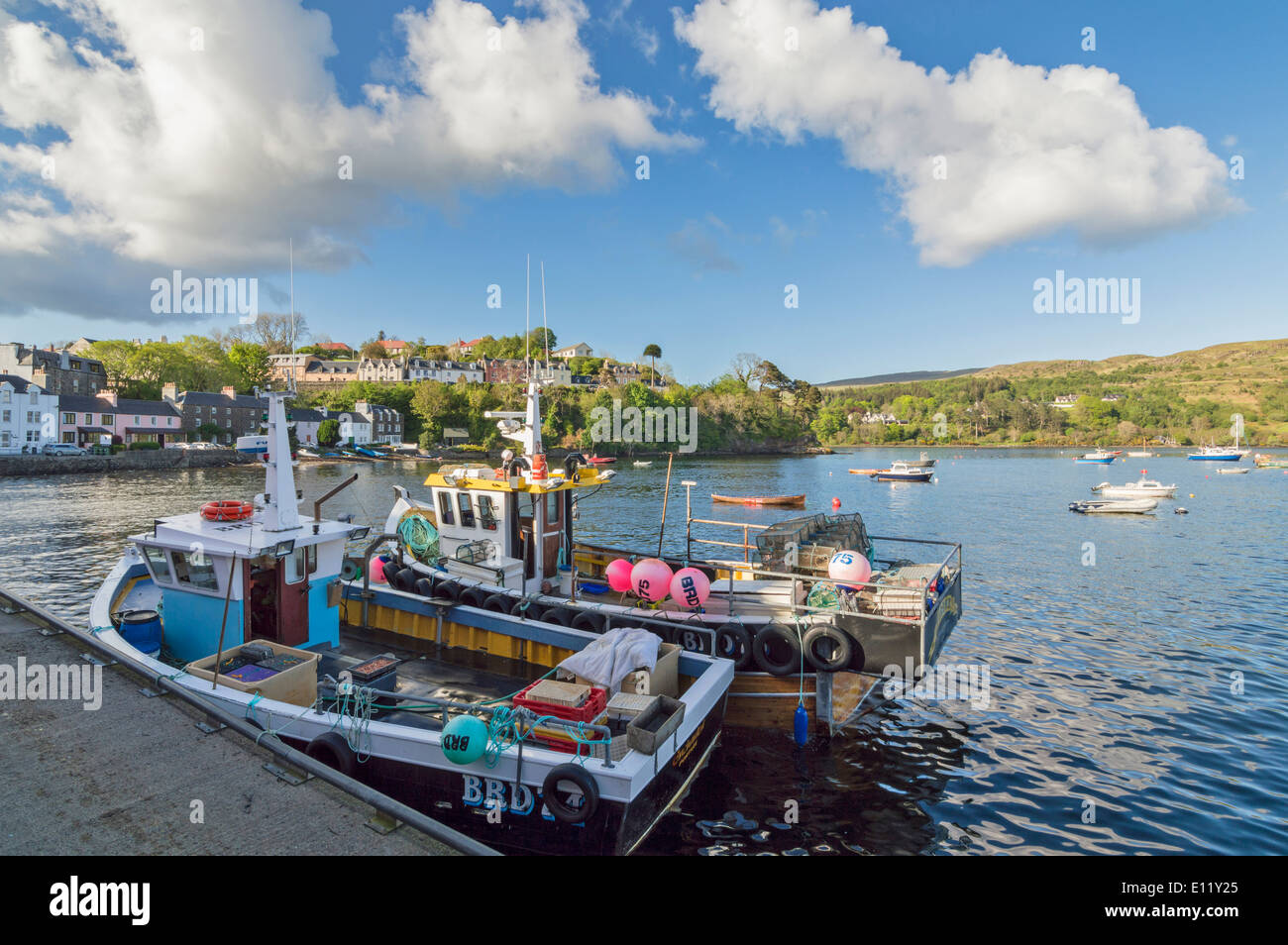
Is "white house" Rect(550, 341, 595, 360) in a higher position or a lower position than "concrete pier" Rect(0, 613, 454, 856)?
higher

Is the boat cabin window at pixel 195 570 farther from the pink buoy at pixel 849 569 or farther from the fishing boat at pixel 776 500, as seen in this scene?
the fishing boat at pixel 776 500

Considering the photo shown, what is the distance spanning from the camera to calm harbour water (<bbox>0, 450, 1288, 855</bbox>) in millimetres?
9414

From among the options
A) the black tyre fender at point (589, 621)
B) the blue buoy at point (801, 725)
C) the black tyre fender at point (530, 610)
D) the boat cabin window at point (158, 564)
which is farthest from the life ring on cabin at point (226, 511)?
the blue buoy at point (801, 725)

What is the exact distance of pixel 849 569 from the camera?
37.7 feet

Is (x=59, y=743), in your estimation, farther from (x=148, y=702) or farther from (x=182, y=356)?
(x=182, y=356)

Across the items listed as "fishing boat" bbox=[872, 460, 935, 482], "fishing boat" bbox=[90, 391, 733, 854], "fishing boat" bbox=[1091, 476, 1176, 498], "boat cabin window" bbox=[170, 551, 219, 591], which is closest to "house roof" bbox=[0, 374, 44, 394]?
"fishing boat" bbox=[90, 391, 733, 854]

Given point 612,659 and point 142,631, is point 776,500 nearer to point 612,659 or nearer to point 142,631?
point 612,659

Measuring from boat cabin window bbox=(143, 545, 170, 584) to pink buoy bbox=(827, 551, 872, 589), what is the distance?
452 inches

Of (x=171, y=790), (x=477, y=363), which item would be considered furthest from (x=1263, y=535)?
(x=477, y=363)

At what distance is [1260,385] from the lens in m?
185

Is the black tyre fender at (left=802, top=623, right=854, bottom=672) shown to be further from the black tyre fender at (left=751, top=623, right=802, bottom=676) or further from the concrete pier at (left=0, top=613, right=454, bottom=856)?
the concrete pier at (left=0, top=613, right=454, bottom=856)

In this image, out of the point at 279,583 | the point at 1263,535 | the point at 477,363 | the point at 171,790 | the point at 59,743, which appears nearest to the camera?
the point at 171,790

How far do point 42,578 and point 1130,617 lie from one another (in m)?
39.7
